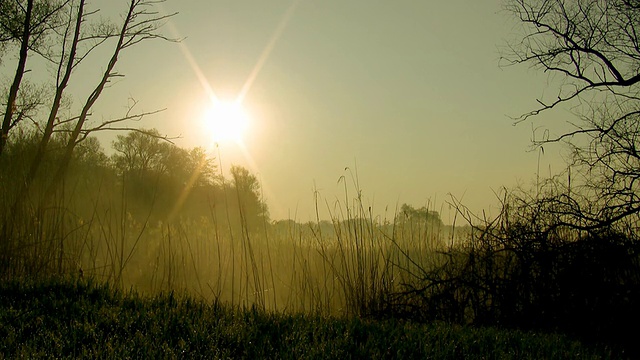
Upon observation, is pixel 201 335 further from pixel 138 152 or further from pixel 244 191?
pixel 138 152

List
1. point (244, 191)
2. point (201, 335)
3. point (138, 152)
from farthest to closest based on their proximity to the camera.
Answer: point (138, 152), point (244, 191), point (201, 335)

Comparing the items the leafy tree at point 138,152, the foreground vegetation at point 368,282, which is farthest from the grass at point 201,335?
the leafy tree at point 138,152

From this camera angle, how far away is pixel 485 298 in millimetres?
6418

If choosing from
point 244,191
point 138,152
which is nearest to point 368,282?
point 244,191

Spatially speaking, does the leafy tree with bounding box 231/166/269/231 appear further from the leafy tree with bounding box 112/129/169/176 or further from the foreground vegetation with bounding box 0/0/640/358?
the leafy tree with bounding box 112/129/169/176

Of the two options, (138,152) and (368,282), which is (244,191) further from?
(138,152)

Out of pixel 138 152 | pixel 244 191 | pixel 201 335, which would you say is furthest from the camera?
pixel 138 152

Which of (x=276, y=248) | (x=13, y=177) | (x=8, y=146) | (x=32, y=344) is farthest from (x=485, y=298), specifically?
(x=8, y=146)

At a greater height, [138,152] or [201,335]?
[138,152]

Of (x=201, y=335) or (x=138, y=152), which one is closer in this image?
(x=201, y=335)

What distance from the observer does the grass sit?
3.87 meters

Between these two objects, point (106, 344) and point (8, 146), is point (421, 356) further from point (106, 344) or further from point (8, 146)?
point (8, 146)

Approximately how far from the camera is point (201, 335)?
4164 mm

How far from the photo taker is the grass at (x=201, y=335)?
387 cm
